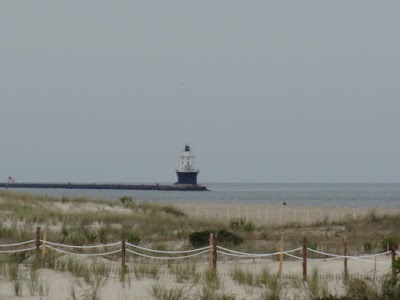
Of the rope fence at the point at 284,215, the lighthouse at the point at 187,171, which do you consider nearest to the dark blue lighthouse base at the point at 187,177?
the lighthouse at the point at 187,171

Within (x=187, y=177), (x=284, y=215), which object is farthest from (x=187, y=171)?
(x=284, y=215)

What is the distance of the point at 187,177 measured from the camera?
487 ft

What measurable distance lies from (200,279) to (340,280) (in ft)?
9.56

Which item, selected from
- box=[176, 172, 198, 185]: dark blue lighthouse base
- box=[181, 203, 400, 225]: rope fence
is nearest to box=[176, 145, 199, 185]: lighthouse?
box=[176, 172, 198, 185]: dark blue lighthouse base

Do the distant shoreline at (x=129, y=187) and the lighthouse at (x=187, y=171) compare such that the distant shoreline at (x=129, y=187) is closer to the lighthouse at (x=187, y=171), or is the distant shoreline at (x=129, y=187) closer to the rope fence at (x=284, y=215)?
the lighthouse at (x=187, y=171)

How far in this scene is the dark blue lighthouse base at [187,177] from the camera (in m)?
146

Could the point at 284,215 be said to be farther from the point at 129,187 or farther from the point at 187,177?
the point at 129,187

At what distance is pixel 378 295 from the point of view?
13.5 meters

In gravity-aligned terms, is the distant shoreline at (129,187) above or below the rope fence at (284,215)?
above

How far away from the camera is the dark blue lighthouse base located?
479ft

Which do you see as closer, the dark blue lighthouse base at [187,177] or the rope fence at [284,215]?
the rope fence at [284,215]

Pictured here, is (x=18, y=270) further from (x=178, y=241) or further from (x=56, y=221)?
(x=56, y=221)

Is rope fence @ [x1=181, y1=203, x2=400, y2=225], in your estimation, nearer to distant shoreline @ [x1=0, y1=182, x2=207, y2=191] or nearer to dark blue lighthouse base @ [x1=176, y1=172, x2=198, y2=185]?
dark blue lighthouse base @ [x1=176, y1=172, x2=198, y2=185]

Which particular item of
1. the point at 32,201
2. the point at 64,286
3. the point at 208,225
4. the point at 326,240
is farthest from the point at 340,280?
the point at 32,201
